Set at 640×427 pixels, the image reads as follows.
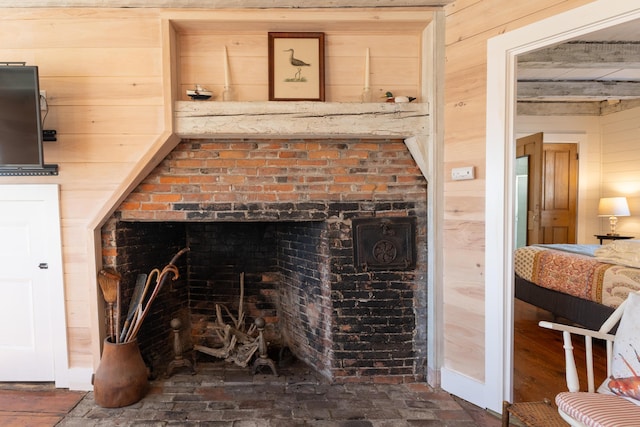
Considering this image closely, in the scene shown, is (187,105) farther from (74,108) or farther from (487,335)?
(487,335)

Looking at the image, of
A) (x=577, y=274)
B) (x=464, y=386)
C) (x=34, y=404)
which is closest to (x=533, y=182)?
(x=577, y=274)

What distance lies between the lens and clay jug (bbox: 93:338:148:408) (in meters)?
2.32

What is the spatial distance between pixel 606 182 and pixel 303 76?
5.06 m

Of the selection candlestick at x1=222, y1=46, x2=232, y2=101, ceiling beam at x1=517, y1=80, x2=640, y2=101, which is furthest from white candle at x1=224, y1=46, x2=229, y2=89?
ceiling beam at x1=517, y1=80, x2=640, y2=101

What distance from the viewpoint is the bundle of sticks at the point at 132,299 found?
2.41 metres

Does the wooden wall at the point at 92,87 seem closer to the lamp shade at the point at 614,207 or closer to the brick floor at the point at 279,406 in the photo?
the brick floor at the point at 279,406

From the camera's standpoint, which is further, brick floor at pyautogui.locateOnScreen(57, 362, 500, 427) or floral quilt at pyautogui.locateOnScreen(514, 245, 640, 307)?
floral quilt at pyautogui.locateOnScreen(514, 245, 640, 307)

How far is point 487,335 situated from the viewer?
227cm

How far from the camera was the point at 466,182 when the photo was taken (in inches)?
93.1

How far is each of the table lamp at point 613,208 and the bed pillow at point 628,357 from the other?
3947mm

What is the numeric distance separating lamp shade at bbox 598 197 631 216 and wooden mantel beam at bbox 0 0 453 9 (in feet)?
13.4

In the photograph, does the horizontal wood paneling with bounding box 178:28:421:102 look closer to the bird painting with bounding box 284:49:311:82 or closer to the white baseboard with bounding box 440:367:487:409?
the bird painting with bounding box 284:49:311:82

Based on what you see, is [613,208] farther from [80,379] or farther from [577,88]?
[80,379]

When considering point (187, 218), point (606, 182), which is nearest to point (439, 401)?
point (187, 218)
